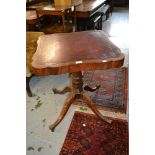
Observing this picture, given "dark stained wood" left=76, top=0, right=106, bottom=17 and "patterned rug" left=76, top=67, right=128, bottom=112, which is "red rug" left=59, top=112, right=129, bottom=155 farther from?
"dark stained wood" left=76, top=0, right=106, bottom=17

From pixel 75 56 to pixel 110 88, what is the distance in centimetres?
111

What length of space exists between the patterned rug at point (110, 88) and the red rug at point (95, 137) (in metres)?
0.27

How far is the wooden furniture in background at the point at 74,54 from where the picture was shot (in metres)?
1.41

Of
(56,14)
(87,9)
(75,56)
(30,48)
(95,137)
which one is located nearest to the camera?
(75,56)

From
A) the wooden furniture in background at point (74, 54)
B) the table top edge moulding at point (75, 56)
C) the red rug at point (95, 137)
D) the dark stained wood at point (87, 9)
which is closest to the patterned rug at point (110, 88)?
the red rug at point (95, 137)

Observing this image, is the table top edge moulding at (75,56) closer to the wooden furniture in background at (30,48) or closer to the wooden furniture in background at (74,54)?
the wooden furniture in background at (74,54)

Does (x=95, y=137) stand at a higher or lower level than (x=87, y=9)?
lower

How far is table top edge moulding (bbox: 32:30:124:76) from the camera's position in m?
1.40

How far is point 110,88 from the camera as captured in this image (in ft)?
8.09

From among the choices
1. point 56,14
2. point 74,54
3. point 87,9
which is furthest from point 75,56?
point 87,9

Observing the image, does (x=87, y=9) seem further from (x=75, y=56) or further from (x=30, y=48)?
(x=75, y=56)
